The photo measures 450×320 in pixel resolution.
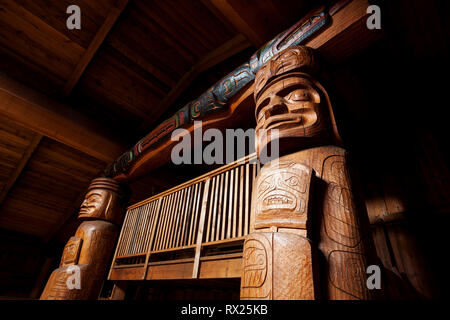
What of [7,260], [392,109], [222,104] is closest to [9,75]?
[222,104]

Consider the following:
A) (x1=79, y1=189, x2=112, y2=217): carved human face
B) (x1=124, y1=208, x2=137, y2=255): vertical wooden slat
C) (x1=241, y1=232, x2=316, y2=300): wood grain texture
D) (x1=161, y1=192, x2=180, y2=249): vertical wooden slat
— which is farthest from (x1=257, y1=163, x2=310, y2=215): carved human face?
(x1=79, y1=189, x2=112, y2=217): carved human face

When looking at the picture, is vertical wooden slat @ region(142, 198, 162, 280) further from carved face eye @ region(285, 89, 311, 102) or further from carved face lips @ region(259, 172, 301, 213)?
carved face eye @ region(285, 89, 311, 102)

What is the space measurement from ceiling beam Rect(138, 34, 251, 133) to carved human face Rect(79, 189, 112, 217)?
142cm

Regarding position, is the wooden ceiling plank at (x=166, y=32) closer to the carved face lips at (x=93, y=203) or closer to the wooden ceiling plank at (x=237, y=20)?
the wooden ceiling plank at (x=237, y=20)

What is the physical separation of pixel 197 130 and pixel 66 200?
4.44 metres

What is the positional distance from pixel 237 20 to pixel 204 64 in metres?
1.94

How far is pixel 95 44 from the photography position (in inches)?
126

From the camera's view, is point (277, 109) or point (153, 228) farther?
point (153, 228)

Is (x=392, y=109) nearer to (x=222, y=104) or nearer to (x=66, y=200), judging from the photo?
(x=222, y=104)

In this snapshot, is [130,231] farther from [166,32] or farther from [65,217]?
[65,217]

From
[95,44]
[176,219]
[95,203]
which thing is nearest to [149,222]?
[176,219]

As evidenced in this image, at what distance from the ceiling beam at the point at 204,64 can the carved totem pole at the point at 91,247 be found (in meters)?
1.43

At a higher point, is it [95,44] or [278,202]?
[95,44]
